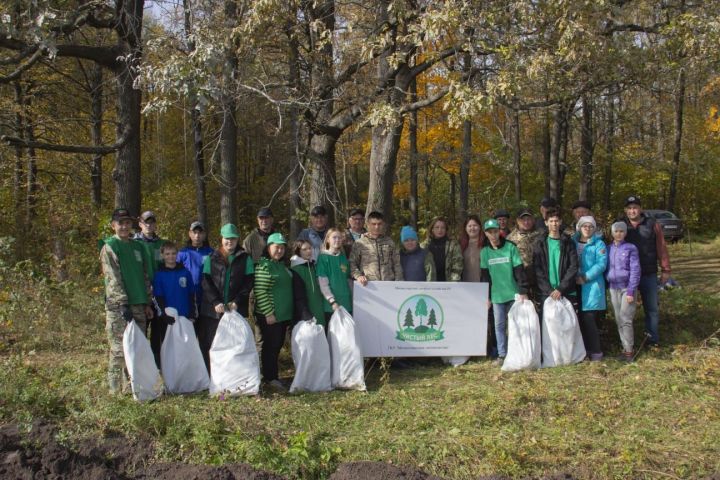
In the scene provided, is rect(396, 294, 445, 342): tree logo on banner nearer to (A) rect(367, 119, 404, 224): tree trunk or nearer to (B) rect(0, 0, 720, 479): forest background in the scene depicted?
(B) rect(0, 0, 720, 479): forest background

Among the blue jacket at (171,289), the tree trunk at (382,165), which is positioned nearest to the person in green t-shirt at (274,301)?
the blue jacket at (171,289)

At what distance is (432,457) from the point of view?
4.24 meters

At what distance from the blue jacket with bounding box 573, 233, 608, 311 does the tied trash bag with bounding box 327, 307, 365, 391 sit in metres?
2.65

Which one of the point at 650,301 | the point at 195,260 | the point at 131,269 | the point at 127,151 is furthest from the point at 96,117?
the point at 650,301

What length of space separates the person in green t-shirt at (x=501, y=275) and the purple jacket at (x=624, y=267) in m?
0.99

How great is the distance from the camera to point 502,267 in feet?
22.4

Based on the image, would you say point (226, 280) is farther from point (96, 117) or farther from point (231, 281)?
point (96, 117)

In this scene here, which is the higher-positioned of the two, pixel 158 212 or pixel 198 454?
pixel 158 212

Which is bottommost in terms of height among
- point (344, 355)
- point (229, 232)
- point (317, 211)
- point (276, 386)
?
point (276, 386)

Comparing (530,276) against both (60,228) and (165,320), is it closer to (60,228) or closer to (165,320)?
(165,320)

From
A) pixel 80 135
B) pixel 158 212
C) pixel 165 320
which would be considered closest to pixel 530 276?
pixel 165 320

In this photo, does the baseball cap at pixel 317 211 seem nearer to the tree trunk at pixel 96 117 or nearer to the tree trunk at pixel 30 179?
the tree trunk at pixel 30 179

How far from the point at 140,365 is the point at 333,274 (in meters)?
2.05

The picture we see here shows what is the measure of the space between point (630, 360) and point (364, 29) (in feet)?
17.8
